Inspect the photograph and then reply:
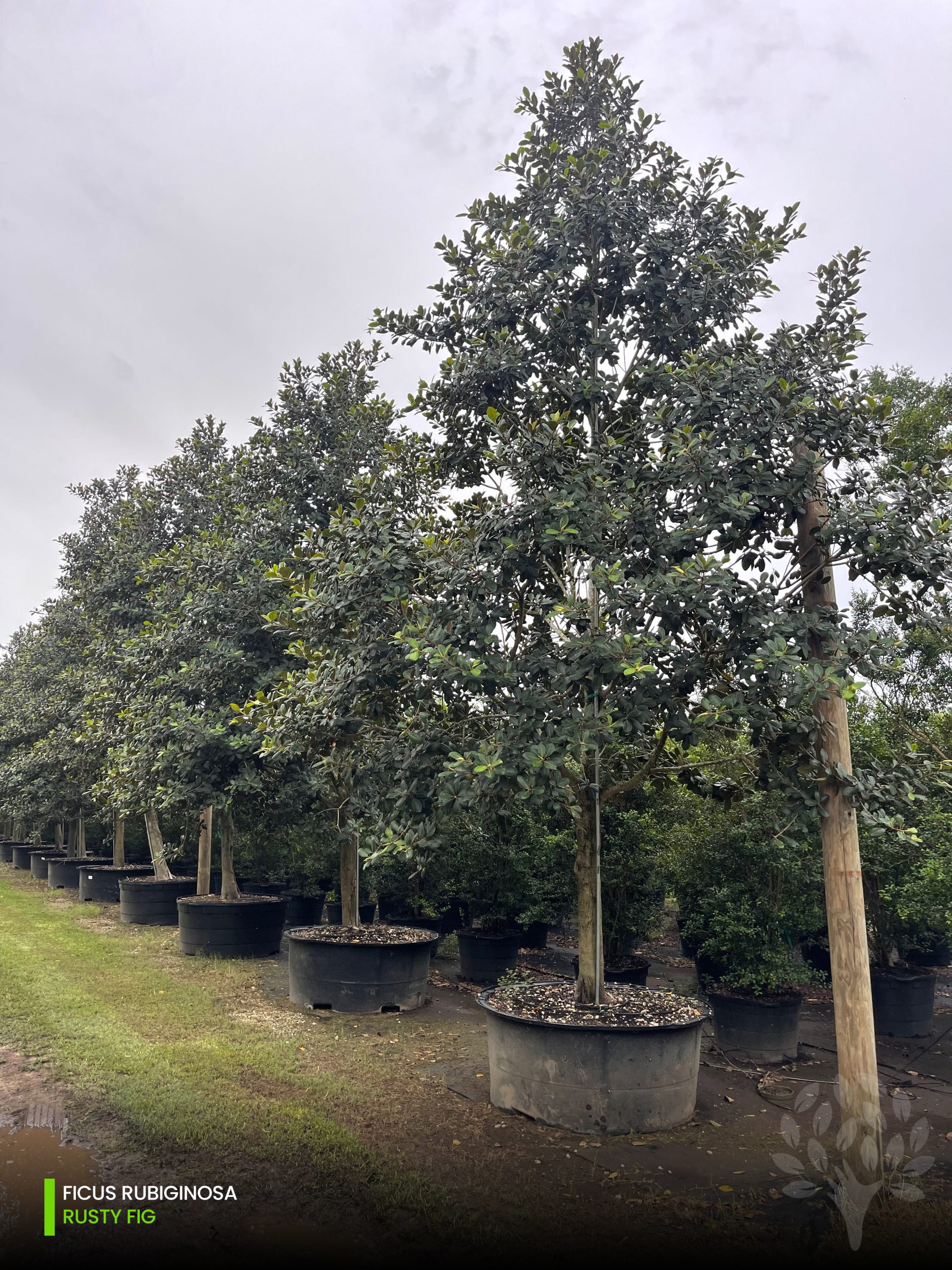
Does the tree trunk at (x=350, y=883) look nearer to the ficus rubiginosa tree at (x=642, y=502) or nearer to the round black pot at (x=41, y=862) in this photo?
the ficus rubiginosa tree at (x=642, y=502)

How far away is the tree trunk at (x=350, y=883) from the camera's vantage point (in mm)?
9305

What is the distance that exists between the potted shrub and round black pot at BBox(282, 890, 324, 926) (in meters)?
8.15

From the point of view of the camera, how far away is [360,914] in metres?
14.0

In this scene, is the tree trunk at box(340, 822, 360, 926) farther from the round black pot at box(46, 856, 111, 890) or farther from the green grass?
the round black pot at box(46, 856, 111, 890)

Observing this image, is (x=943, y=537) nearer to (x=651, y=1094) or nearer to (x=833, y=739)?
(x=833, y=739)

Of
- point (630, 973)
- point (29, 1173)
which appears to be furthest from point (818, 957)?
point (29, 1173)

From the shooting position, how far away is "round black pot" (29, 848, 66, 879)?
2245 centimetres

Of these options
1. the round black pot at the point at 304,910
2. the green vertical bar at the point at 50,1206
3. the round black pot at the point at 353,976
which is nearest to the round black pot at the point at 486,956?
the round black pot at the point at 353,976

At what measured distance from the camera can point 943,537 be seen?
16.0 feet

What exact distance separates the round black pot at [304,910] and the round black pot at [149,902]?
1875 millimetres

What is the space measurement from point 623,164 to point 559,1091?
639cm

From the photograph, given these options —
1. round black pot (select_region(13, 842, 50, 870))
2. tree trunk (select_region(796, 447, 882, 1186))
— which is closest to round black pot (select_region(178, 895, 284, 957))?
tree trunk (select_region(796, 447, 882, 1186))

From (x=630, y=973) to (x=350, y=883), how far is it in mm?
3229

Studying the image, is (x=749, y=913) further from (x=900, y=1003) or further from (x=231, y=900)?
(x=231, y=900)
